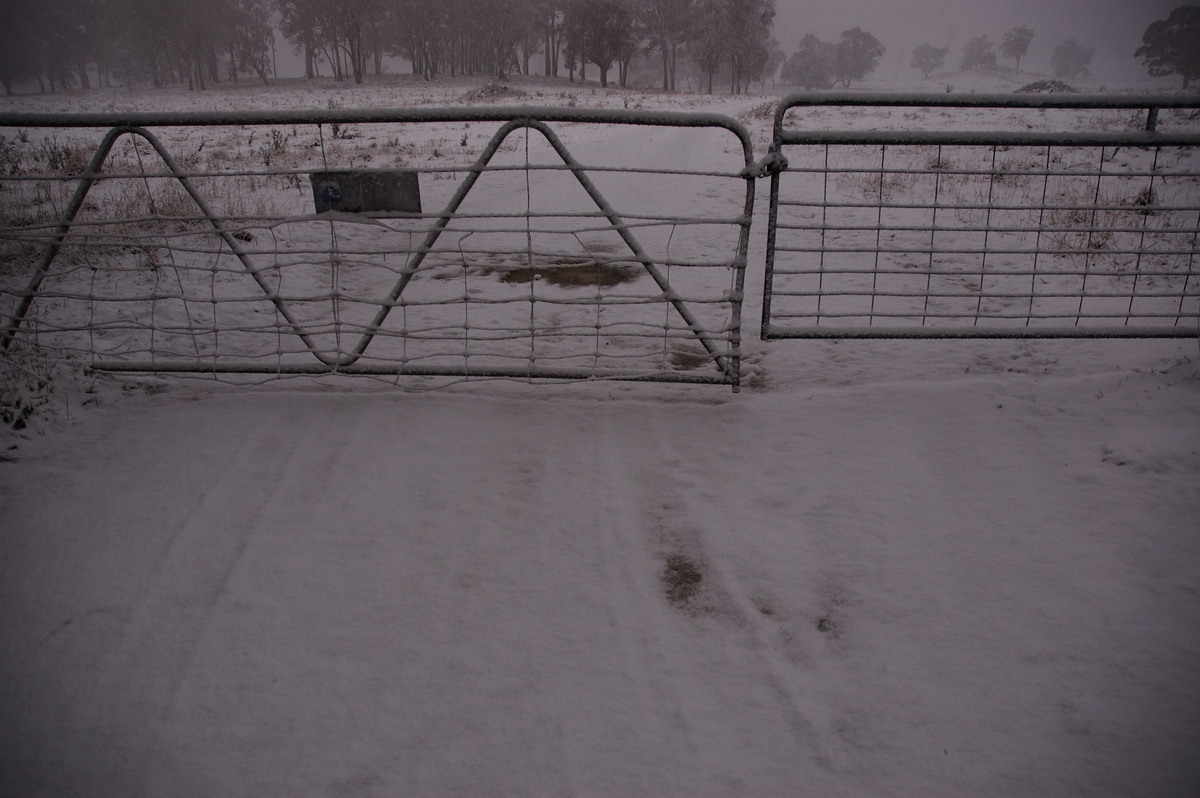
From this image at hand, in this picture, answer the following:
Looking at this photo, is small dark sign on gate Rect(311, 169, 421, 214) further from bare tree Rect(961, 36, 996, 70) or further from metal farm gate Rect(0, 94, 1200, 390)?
bare tree Rect(961, 36, 996, 70)

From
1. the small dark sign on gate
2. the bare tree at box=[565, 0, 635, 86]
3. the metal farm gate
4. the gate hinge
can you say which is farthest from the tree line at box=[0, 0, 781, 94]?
the gate hinge

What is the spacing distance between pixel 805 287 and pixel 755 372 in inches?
78.7

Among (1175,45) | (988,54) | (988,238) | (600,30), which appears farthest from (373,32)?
(988,54)

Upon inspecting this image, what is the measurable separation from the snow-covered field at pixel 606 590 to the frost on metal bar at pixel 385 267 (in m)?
0.41

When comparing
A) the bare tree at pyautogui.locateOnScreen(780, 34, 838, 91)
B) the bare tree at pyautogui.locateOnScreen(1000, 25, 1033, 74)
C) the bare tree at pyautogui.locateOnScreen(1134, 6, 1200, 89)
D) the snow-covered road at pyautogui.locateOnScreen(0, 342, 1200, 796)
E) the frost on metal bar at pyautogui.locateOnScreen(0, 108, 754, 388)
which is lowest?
the snow-covered road at pyautogui.locateOnScreen(0, 342, 1200, 796)

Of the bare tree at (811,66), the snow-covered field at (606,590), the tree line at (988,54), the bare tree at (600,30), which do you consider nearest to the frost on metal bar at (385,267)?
the snow-covered field at (606,590)

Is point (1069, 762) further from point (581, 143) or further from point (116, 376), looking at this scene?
point (581, 143)

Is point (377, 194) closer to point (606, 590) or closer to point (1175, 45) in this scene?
point (606, 590)

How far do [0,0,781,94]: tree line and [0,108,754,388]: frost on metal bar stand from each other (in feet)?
173

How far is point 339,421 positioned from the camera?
3.70 metres

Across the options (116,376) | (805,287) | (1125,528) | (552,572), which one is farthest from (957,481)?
(116,376)

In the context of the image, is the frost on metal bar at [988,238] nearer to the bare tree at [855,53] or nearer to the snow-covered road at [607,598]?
the snow-covered road at [607,598]

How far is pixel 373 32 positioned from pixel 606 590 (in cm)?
7395

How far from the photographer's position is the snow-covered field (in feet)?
6.24
